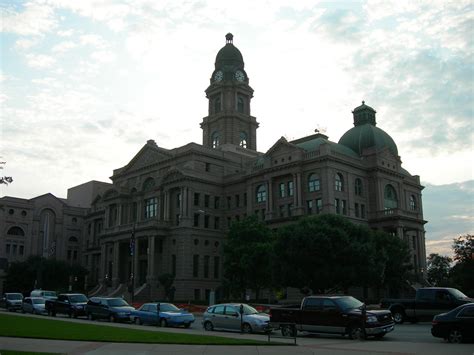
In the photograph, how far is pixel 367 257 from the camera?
5147 centimetres

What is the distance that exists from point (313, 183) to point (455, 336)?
163ft

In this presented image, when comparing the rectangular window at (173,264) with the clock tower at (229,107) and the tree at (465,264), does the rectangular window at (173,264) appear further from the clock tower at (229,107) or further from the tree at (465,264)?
the tree at (465,264)

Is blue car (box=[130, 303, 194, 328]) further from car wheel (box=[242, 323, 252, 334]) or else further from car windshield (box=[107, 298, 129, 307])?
car wheel (box=[242, 323, 252, 334])

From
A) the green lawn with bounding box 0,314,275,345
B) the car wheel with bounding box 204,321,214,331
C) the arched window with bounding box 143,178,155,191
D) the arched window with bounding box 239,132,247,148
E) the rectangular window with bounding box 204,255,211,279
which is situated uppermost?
the arched window with bounding box 239,132,247,148

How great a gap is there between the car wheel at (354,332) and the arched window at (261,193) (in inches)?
2058

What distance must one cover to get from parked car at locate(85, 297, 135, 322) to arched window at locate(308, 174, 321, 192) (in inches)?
1458

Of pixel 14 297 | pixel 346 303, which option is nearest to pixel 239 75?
pixel 14 297

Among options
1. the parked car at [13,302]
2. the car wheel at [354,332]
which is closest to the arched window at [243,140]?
the parked car at [13,302]

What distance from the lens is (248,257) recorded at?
58250 millimetres

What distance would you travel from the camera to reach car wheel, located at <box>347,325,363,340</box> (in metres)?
26.2

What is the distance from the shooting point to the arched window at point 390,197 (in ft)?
256

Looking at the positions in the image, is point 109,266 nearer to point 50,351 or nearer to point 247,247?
point 247,247

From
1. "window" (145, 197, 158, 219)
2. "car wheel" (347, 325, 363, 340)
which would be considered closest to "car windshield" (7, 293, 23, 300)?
"window" (145, 197, 158, 219)

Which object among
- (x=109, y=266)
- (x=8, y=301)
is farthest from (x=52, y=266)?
(x=8, y=301)
